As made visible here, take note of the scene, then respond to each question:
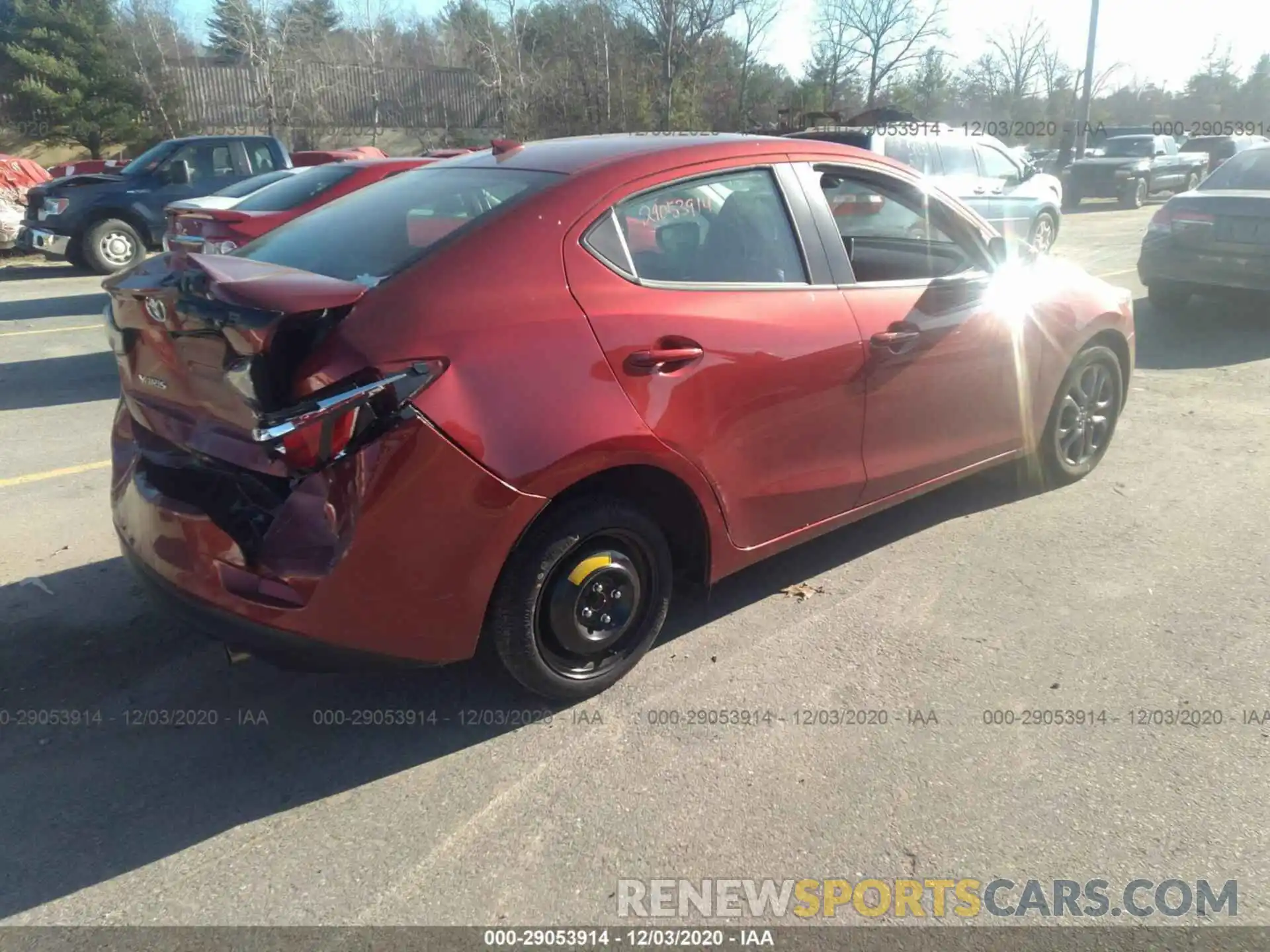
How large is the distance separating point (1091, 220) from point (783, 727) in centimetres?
2082

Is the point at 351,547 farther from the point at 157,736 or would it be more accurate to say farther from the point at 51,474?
the point at 51,474

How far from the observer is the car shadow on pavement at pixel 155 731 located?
102 inches

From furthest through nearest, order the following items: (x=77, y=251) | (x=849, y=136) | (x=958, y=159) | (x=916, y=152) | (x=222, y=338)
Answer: (x=77, y=251), (x=958, y=159), (x=916, y=152), (x=849, y=136), (x=222, y=338)

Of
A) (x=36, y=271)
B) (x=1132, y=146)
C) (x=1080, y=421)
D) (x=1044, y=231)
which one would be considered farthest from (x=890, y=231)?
(x=1132, y=146)

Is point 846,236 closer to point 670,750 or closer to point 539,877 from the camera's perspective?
point 670,750

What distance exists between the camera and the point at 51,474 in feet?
17.2

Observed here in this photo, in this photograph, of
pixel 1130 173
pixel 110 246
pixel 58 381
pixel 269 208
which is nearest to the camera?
pixel 58 381

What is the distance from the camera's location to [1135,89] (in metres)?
63.3

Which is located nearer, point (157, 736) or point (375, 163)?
point (157, 736)

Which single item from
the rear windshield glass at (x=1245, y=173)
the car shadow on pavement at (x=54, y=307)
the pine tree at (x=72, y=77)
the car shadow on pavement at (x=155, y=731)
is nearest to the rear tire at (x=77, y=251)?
the car shadow on pavement at (x=54, y=307)

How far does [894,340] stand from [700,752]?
1734 mm

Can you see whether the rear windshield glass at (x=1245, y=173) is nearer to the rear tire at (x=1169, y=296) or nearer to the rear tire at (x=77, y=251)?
the rear tire at (x=1169, y=296)

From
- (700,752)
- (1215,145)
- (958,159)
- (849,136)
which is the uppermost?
(1215,145)

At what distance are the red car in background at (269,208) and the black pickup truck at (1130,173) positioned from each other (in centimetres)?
2065
